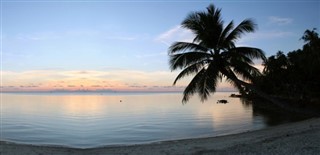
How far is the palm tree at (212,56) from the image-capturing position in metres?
20.0

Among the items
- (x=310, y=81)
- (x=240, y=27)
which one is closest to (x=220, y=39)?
(x=240, y=27)

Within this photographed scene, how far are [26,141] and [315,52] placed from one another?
974 inches

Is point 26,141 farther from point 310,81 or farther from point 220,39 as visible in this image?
point 310,81

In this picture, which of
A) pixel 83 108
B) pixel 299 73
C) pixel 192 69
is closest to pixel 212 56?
pixel 192 69

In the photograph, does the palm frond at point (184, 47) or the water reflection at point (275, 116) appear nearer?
the palm frond at point (184, 47)

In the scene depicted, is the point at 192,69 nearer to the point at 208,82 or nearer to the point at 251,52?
the point at 208,82

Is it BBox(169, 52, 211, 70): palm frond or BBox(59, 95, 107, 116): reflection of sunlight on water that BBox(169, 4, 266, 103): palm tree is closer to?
BBox(169, 52, 211, 70): palm frond

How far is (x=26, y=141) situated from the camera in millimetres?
22719

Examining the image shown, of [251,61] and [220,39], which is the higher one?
[220,39]

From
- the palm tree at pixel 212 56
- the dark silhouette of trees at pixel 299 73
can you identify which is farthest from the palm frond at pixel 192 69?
the dark silhouette of trees at pixel 299 73

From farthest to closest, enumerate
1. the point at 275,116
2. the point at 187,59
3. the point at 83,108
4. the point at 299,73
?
the point at 83,108
the point at 299,73
the point at 275,116
the point at 187,59

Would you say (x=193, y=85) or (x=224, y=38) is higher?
(x=224, y=38)

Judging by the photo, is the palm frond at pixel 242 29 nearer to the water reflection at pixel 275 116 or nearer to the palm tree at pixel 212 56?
the palm tree at pixel 212 56

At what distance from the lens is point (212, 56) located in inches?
802
